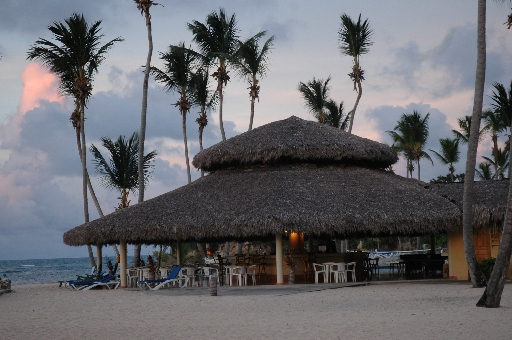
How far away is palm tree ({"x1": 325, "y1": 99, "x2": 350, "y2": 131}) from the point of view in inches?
1461

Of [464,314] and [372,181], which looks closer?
[464,314]

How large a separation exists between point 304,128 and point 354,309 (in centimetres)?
1019

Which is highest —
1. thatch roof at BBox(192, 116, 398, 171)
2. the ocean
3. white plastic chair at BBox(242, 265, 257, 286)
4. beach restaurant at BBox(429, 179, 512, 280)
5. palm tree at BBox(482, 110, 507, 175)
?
palm tree at BBox(482, 110, 507, 175)

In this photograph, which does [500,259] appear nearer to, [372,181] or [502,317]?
[502,317]

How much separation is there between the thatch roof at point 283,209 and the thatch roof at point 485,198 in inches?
20.8

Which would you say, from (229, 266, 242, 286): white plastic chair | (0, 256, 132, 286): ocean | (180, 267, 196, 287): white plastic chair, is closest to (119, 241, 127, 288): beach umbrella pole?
(180, 267, 196, 287): white plastic chair


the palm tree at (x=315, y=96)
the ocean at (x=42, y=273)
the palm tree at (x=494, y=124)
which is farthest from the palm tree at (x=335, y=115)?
the ocean at (x=42, y=273)

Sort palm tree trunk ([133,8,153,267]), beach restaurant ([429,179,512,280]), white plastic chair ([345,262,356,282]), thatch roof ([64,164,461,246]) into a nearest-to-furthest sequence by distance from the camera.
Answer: thatch roof ([64,164,461,246]) < beach restaurant ([429,179,512,280]) < white plastic chair ([345,262,356,282]) < palm tree trunk ([133,8,153,267])

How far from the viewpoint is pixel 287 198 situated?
17656mm

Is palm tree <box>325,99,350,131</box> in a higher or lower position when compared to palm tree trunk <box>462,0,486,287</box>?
higher

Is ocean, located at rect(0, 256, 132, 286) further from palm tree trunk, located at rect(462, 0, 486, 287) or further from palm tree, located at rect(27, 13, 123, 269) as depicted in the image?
palm tree trunk, located at rect(462, 0, 486, 287)

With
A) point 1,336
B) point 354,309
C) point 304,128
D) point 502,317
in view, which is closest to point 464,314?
point 502,317

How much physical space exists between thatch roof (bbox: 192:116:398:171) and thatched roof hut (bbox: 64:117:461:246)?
3 cm

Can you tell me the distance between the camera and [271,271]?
19.9 m
